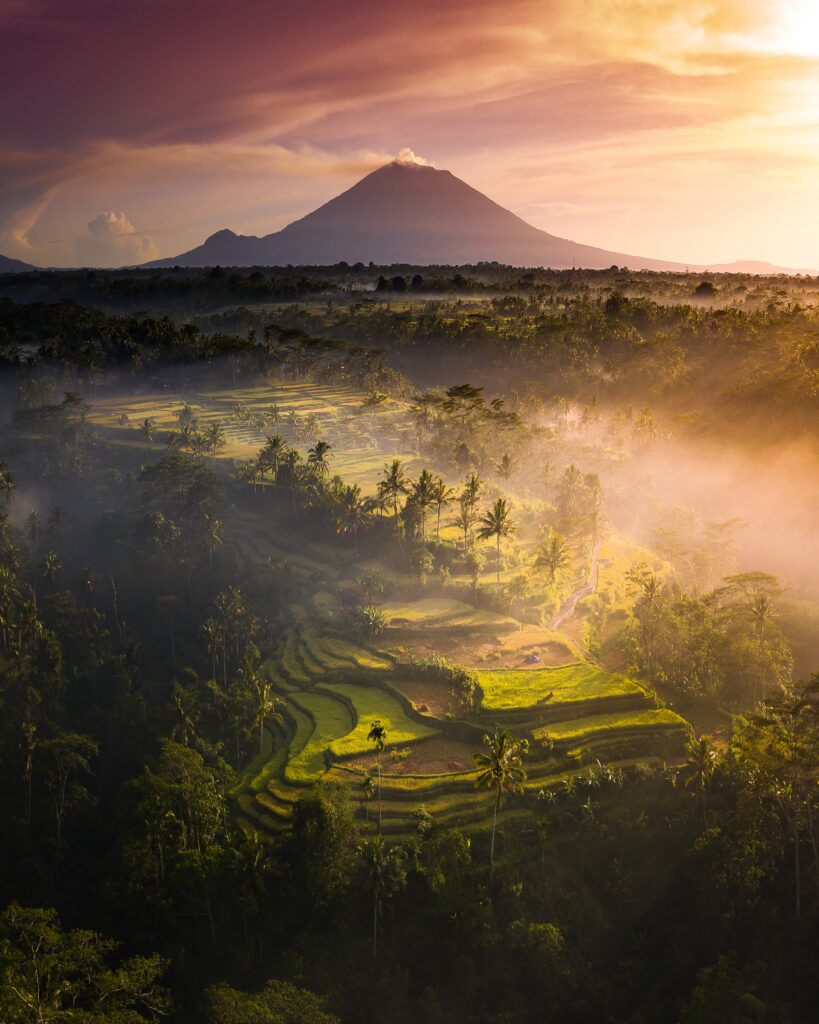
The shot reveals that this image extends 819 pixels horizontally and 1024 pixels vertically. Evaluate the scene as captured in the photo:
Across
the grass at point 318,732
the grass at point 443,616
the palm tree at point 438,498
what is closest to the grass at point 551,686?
the grass at point 443,616

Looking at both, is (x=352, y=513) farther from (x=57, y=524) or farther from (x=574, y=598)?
(x=57, y=524)

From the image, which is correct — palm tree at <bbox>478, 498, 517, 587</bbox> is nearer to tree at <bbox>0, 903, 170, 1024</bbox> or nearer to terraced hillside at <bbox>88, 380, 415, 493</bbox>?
terraced hillside at <bbox>88, 380, 415, 493</bbox>

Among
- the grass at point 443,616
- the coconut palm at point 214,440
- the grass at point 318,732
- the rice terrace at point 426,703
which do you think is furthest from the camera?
the coconut palm at point 214,440

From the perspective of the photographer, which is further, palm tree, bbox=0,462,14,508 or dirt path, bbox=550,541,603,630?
palm tree, bbox=0,462,14,508

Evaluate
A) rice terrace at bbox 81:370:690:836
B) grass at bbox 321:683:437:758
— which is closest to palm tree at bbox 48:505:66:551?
rice terrace at bbox 81:370:690:836

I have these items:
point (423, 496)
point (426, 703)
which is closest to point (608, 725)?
point (426, 703)

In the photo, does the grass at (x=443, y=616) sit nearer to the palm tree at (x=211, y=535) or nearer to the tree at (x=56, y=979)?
the palm tree at (x=211, y=535)
